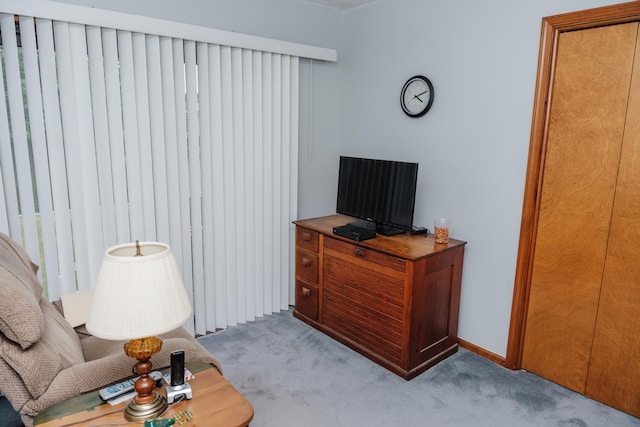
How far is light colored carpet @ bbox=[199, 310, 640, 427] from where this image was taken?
228cm

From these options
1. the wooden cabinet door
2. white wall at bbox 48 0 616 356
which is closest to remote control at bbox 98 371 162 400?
white wall at bbox 48 0 616 356

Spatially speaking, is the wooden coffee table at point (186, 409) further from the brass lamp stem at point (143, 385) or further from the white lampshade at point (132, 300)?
the white lampshade at point (132, 300)

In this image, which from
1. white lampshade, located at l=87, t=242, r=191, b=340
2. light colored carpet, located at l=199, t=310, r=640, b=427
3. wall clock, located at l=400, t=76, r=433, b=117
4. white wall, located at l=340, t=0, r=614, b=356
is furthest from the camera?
wall clock, located at l=400, t=76, r=433, b=117

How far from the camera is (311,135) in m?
3.59

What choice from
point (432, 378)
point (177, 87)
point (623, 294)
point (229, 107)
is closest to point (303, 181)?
point (229, 107)

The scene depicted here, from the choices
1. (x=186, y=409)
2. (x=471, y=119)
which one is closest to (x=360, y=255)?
(x=471, y=119)

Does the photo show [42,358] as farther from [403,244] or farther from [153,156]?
[403,244]

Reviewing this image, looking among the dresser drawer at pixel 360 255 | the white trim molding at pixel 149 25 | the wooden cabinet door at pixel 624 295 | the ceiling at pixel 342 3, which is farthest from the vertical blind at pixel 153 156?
the wooden cabinet door at pixel 624 295

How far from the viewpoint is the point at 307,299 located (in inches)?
132

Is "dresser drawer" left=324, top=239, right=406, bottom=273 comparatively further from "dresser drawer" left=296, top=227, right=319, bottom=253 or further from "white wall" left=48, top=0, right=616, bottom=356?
"white wall" left=48, top=0, right=616, bottom=356

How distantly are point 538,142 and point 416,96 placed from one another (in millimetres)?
920

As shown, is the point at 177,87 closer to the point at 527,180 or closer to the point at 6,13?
the point at 6,13

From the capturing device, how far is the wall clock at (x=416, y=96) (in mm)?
2990

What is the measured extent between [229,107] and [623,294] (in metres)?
2.61
